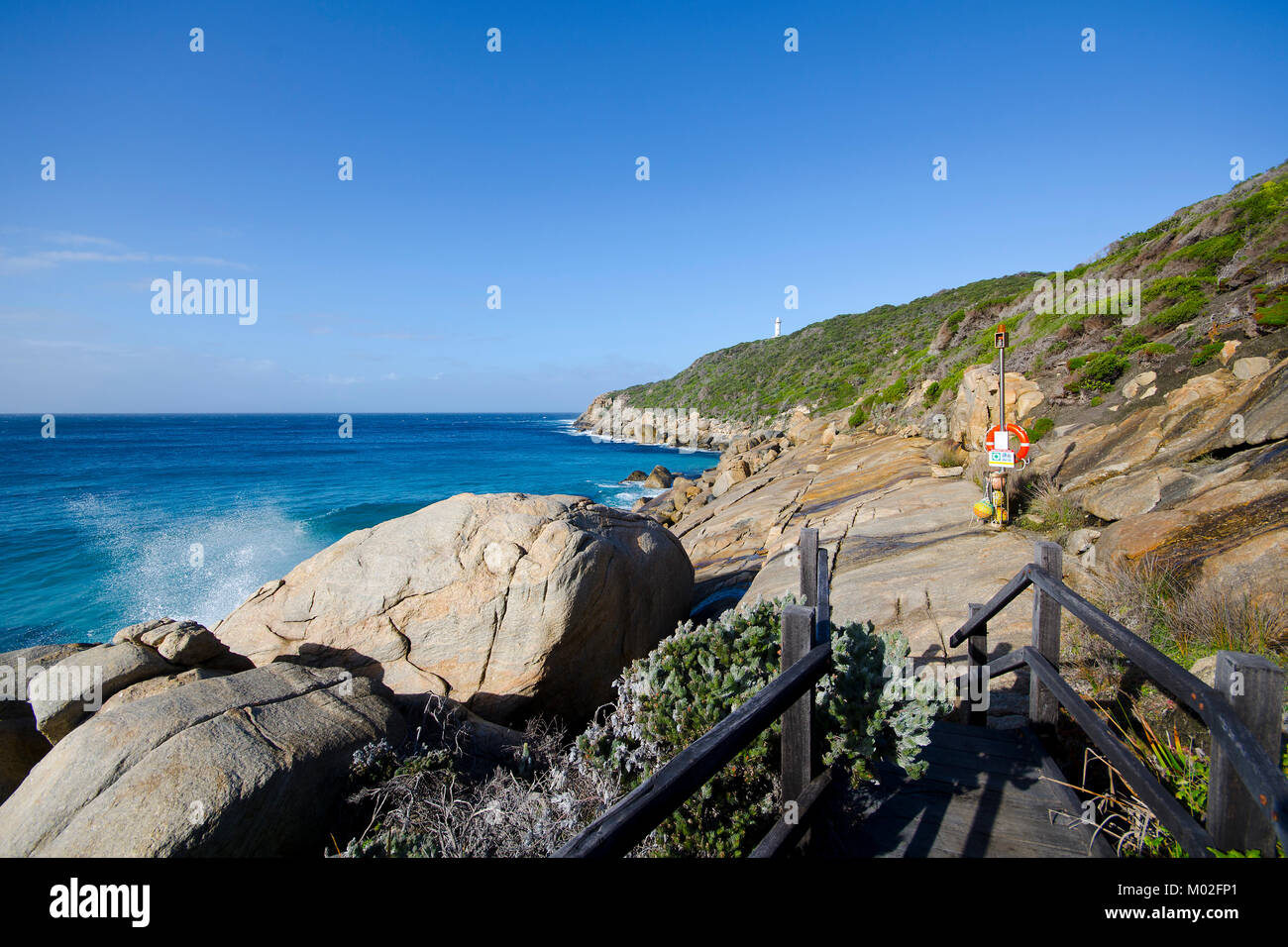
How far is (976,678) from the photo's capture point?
534 cm

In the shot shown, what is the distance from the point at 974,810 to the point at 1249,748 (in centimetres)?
226

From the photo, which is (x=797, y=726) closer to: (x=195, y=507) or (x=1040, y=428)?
(x=1040, y=428)

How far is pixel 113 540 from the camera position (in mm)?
24812

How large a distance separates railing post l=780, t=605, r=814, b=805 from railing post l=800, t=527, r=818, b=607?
697 millimetres

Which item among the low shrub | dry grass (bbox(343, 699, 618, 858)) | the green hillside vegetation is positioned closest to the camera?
dry grass (bbox(343, 699, 618, 858))

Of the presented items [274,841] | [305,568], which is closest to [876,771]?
[274,841]

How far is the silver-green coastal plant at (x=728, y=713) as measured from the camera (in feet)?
12.0

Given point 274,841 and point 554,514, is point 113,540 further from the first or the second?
point 274,841

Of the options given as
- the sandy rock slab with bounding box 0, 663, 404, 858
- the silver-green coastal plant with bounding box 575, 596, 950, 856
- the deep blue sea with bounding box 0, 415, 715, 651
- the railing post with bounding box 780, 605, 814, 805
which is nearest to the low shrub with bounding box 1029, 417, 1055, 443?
the silver-green coastal plant with bounding box 575, 596, 950, 856

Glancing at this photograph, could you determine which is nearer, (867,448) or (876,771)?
(876,771)

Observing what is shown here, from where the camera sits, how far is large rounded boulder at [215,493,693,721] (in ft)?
23.7

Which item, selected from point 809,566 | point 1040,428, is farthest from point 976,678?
point 1040,428

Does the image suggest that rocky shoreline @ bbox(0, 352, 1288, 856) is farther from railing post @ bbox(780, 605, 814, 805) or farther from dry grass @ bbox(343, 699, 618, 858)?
railing post @ bbox(780, 605, 814, 805)
